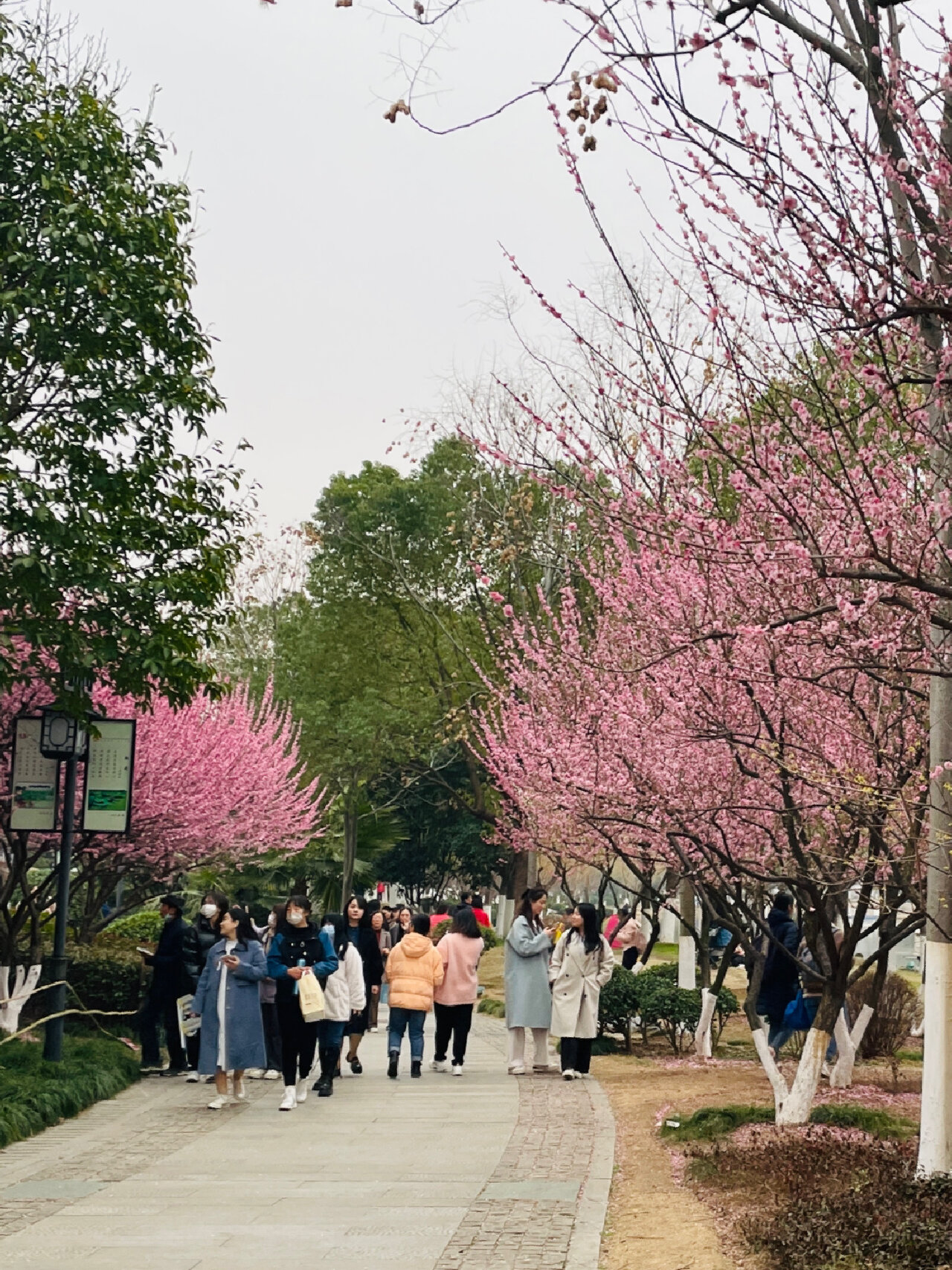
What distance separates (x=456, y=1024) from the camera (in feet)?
58.2

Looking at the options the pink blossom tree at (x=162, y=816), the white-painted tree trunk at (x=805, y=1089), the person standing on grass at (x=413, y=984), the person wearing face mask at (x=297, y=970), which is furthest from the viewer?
the pink blossom tree at (x=162, y=816)

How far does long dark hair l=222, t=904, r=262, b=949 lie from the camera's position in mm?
14594

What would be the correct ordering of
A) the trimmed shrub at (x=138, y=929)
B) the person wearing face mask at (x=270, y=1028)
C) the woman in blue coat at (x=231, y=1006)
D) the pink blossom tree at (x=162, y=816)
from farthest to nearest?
the trimmed shrub at (x=138, y=929) → the pink blossom tree at (x=162, y=816) → the person wearing face mask at (x=270, y=1028) → the woman in blue coat at (x=231, y=1006)

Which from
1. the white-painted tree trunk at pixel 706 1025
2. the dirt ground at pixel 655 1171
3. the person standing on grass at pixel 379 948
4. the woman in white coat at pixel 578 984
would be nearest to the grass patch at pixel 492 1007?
the person standing on grass at pixel 379 948

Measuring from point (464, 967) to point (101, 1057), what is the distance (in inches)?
147

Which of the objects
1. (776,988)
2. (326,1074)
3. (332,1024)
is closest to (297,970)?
(332,1024)

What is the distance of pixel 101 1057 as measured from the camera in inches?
630

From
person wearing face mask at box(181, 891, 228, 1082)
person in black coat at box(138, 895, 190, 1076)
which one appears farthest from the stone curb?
person in black coat at box(138, 895, 190, 1076)

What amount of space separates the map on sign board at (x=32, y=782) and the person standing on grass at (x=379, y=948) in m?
3.73

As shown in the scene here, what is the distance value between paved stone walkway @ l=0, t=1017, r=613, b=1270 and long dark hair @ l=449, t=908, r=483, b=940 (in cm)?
193

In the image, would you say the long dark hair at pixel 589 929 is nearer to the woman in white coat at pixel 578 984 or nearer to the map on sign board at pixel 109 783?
the woman in white coat at pixel 578 984

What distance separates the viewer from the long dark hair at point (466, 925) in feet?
57.4

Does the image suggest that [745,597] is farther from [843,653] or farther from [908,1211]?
[908,1211]

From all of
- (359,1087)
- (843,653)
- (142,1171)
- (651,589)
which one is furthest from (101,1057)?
(843,653)
